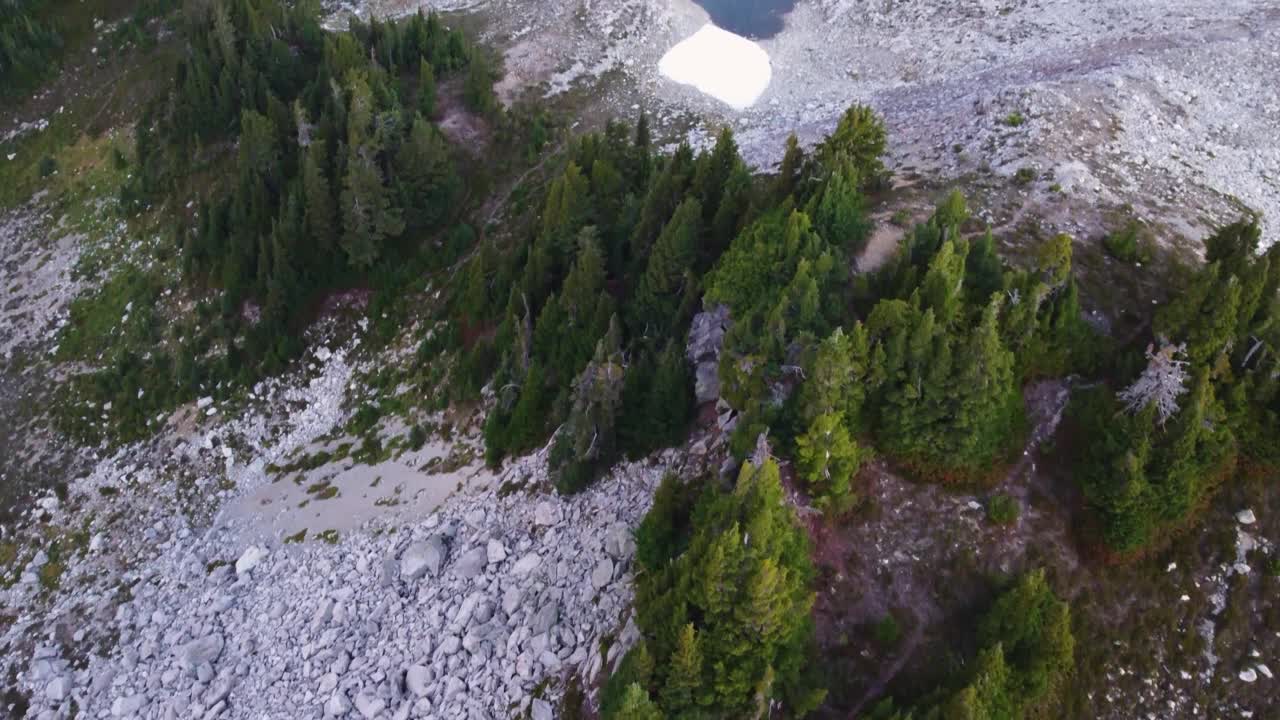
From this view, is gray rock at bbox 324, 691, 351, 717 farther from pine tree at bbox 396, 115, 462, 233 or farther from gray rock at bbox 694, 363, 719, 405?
pine tree at bbox 396, 115, 462, 233

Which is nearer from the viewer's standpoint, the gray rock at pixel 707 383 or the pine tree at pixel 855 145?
the gray rock at pixel 707 383

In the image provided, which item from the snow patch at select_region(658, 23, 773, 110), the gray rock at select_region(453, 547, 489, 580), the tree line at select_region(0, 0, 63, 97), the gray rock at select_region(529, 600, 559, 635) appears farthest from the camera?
the tree line at select_region(0, 0, 63, 97)

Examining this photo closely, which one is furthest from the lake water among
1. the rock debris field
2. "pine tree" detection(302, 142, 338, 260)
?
the rock debris field

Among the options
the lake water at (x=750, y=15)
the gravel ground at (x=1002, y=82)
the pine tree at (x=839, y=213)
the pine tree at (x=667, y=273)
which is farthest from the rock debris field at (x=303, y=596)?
the lake water at (x=750, y=15)

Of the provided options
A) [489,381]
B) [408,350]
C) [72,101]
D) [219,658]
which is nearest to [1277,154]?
[489,381]

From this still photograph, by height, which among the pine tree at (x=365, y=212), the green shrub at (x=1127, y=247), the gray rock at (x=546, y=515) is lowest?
the gray rock at (x=546, y=515)

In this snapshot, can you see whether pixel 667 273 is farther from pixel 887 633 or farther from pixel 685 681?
pixel 685 681

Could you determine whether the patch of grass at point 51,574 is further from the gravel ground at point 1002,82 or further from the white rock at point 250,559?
the gravel ground at point 1002,82
